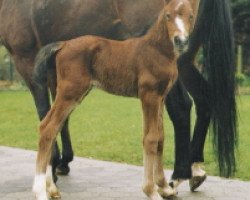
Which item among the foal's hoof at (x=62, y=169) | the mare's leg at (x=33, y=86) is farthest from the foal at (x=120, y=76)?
the foal's hoof at (x=62, y=169)

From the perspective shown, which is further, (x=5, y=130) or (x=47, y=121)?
(x=5, y=130)

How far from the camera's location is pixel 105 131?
408 inches

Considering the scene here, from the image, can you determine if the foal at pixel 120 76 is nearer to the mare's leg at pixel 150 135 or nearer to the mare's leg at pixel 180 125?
the mare's leg at pixel 150 135

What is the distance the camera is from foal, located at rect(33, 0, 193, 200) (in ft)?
14.1

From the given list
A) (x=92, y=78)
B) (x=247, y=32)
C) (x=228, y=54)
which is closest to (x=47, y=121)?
(x=92, y=78)

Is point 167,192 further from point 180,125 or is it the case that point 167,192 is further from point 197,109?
point 197,109

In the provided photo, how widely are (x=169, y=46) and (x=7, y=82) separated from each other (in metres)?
20.1

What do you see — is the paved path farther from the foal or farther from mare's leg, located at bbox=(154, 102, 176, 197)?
the foal

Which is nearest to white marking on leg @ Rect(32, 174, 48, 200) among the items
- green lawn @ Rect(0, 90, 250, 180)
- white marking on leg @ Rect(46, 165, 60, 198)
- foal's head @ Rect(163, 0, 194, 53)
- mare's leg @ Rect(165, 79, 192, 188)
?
white marking on leg @ Rect(46, 165, 60, 198)

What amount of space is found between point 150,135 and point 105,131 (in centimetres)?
605

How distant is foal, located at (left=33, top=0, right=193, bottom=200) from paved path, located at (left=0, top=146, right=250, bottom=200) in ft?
1.88

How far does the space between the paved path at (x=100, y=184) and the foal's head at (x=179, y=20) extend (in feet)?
5.01

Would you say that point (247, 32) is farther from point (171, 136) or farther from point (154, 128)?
point (154, 128)

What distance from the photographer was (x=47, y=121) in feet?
14.9
